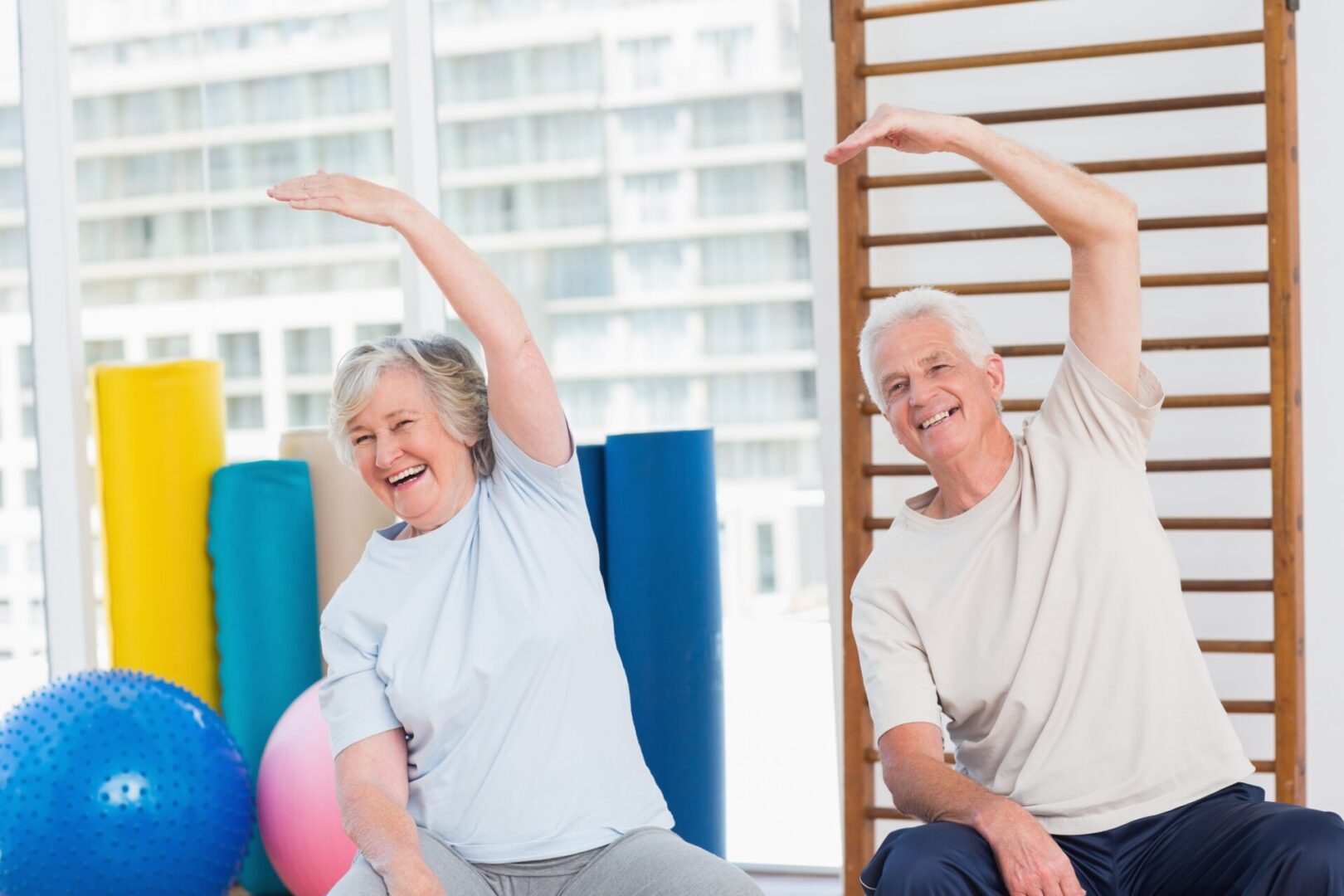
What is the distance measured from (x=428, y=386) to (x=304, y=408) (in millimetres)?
1531

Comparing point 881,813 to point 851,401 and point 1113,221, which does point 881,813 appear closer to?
point 851,401

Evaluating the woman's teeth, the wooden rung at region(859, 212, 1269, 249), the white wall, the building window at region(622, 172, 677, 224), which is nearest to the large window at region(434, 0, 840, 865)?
the building window at region(622, 172, 677, 224)

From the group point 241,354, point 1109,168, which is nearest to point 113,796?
point 241,354

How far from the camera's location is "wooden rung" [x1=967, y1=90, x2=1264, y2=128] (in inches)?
99.4

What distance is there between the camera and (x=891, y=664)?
197cm

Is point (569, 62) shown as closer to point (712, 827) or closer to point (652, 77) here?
point (652, 77)

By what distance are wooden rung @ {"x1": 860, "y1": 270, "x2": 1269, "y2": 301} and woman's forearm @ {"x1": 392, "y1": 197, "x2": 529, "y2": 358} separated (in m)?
0.87

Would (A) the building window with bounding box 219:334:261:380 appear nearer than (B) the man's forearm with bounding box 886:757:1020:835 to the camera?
No

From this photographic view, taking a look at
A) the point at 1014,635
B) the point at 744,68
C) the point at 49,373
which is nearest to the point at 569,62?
the point at 744,68

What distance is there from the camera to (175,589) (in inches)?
121

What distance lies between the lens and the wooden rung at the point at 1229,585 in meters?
2.50

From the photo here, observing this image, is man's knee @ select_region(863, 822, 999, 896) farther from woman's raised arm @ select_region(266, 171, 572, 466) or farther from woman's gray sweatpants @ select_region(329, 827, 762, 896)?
woman's raised arm @ select_region(266, 171, 572, 466)

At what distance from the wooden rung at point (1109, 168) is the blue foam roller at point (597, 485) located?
75cm

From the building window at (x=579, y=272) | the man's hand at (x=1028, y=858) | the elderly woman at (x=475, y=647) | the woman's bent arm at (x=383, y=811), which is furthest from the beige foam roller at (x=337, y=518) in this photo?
the man's hand at (x=1028, y=858)
